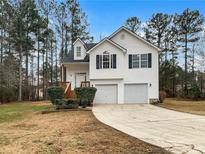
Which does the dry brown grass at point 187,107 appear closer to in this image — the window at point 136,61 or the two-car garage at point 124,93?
the two-car garage at point 124,93

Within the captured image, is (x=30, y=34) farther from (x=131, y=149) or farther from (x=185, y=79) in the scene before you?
(x=131, y=149)

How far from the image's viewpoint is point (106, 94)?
30.8 metres

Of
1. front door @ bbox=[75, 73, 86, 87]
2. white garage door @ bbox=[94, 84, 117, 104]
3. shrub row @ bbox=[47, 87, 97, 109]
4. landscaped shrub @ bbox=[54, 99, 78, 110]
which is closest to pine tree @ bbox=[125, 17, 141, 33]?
front door @ bbox=[75, 73, 86, 87]

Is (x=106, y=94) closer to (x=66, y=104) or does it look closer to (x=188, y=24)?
(x=66, y=104)

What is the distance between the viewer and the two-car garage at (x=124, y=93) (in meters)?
30.5

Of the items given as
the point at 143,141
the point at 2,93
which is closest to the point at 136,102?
the point at 2,93

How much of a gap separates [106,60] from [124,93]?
351 centimetres

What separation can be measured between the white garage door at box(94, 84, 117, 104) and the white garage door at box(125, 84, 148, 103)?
121 centimetres

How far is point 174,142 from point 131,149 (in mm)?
1752

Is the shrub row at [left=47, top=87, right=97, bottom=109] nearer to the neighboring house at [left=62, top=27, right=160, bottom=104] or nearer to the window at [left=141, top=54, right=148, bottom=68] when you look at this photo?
the neighboring house at [left=62, top=27, right=160, bottom=104]

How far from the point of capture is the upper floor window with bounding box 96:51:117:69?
3058 cm

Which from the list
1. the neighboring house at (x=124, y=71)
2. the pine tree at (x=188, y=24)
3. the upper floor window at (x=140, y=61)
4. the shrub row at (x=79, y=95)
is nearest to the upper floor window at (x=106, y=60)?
the neighboring house at (x=124, y=71)

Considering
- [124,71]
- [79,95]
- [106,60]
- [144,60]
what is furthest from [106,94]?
[144,60]

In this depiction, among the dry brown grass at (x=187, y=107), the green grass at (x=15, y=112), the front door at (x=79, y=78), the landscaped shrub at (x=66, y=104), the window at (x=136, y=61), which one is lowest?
the green grass at (x=15, y=112)
